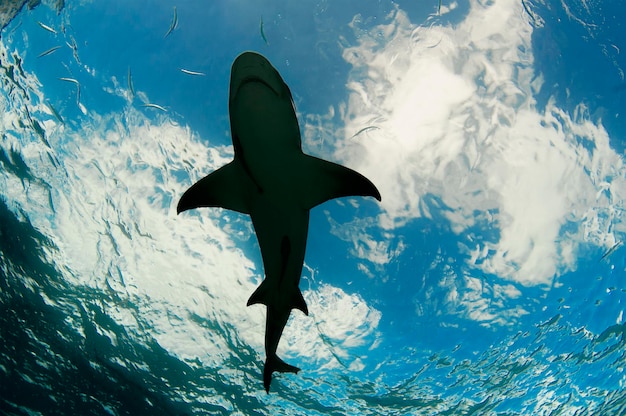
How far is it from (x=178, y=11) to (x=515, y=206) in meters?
9.23

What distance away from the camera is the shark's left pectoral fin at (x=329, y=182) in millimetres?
4074

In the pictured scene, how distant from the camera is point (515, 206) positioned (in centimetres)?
996

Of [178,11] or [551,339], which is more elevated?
[178,11]

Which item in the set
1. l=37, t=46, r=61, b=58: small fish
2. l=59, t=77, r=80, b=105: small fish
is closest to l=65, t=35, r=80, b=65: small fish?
l=37, t=46, r=61, b=58: small fish

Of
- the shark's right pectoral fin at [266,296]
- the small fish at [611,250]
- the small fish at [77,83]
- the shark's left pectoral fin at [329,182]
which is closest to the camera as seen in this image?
the shark's left pectoral fin at [329,182]

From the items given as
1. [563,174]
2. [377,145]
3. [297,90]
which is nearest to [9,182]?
[297,90]

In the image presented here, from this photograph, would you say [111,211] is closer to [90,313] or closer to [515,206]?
[90,313]

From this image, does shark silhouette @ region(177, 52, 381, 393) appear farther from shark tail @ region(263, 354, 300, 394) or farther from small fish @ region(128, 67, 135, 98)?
small fish @ region(128, 67, 135, 98)

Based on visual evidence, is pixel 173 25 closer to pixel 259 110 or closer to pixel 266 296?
pixel 259 110

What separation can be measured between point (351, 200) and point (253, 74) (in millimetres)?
6809

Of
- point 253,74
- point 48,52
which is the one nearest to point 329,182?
point 253,74

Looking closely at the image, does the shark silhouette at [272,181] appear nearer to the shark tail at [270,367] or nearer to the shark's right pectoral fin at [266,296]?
the shark's right pectoral fin at [266,296]

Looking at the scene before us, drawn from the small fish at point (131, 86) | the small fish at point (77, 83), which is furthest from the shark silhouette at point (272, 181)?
the small fish at point (77, 83)

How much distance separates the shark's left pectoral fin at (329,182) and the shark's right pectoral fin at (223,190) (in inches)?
25.3
